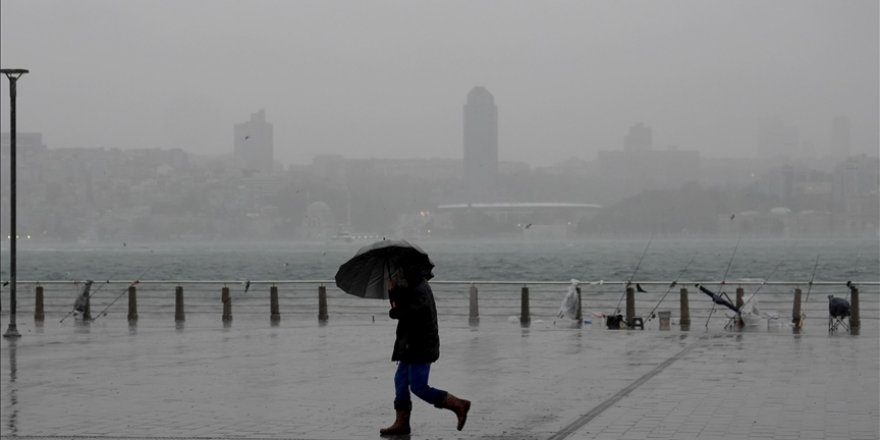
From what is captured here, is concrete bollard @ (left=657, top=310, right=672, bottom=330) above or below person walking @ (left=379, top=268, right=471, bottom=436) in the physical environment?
below

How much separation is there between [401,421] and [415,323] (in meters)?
0.96

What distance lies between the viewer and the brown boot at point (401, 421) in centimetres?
1194

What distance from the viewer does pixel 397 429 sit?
39.3 feet

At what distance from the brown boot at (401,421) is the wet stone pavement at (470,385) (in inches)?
4.7

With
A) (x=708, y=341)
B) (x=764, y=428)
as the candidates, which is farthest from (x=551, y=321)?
(x=764, y=428)

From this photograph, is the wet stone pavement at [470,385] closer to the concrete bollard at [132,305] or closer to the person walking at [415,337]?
the person walking at [415,337]

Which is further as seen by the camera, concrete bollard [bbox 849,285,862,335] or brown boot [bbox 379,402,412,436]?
concrete bollard [bbox 849,285,862,335]

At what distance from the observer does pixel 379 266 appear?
1200 cm

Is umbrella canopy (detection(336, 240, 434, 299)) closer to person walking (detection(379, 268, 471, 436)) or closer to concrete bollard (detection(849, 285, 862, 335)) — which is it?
person walking (detection(379, 268, 471, 436))

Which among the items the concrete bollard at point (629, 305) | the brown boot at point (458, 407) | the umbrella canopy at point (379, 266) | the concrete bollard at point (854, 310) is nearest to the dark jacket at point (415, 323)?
the umbrella canopy at point (379, 266)

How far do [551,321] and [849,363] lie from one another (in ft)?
39.1

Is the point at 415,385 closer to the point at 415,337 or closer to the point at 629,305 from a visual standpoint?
the point at 415,337

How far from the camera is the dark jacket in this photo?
11.5m

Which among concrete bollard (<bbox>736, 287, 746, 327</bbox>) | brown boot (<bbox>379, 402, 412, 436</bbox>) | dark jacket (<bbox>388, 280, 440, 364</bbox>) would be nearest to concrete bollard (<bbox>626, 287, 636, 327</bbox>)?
concrete bollard (<bbox>736, 287, 746, 327</bbox>)
